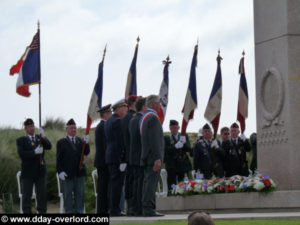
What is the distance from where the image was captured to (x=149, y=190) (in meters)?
10.9

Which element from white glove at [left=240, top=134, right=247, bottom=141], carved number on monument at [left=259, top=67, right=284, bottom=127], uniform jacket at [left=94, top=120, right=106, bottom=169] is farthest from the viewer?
white glove at [left=240, top=134, right=247, bottom=141]

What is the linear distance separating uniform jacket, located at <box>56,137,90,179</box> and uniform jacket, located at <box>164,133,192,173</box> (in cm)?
224

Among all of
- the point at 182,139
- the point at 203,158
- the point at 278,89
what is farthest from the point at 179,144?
the point at 278,89

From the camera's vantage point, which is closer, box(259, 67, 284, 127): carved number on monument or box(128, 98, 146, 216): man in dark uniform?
box(128, 98, 146, 216): man in dark uniform

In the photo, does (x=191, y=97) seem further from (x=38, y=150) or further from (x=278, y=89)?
(x=38, y=150)

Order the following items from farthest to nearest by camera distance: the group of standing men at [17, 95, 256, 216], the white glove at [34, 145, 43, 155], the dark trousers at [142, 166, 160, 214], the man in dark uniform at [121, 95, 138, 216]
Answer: the white glove at [34, 145, 43, 155] → the man in dark uniform at [121, 95, 138, 216] → the group of standing men at [17, 95, 256, 216] → the dark trousers at [142, 166, 160, 214]

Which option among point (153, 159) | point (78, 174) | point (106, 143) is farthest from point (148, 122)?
point (78, 174)

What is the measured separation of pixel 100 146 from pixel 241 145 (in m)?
3.40

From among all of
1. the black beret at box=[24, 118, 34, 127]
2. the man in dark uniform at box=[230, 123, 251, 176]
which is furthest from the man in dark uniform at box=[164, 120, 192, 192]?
the black beret at box=[24, 118, 34, 127]

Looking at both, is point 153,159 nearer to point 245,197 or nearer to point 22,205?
point 245,197

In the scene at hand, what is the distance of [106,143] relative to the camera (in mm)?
12656

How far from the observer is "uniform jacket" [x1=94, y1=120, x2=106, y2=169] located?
509 inches

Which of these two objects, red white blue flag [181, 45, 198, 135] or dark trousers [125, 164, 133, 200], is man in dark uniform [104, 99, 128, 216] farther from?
red white blue flag [181, 45, 198, 135]

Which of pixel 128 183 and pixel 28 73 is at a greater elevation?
pixel 28 73
